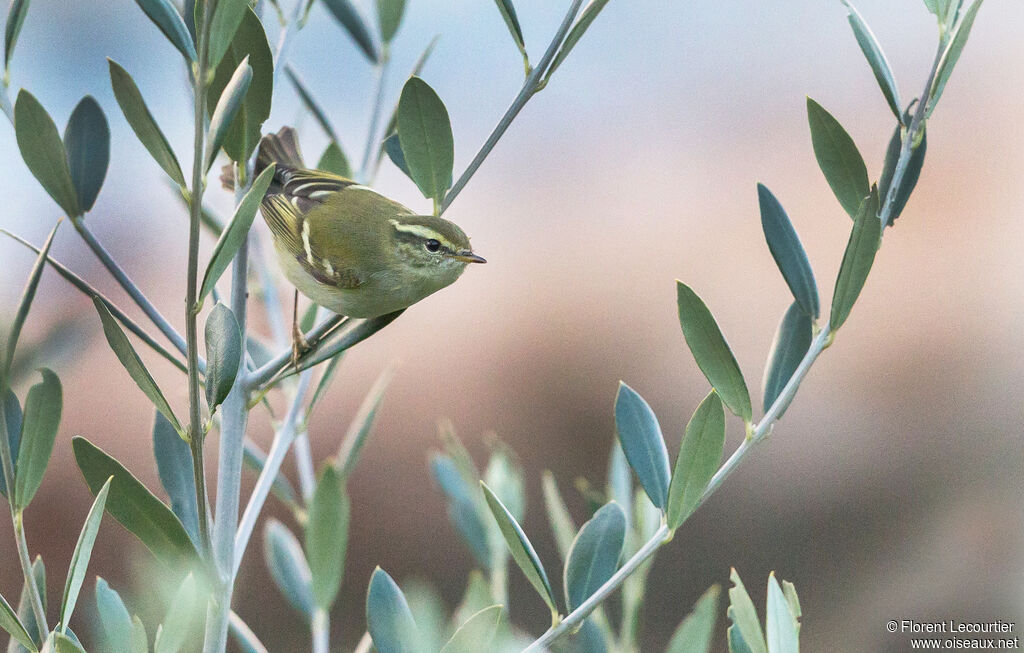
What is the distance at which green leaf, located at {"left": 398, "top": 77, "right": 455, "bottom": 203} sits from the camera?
442mm

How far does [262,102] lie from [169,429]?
0.64 feet

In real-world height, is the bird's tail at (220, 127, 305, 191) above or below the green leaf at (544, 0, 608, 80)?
above

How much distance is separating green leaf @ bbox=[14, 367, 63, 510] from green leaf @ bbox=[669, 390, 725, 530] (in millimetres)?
311

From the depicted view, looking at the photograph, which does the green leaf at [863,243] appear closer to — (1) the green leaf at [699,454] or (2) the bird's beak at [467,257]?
(1) the green leaf at [699,454]

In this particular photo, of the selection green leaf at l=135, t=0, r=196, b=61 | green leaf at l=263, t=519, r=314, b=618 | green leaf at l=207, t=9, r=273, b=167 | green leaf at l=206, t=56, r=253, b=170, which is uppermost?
green leaf at l=135, t=0, r=196, b=61

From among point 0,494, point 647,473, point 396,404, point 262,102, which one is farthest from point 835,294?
point 396,404

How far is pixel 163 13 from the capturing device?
14.5 inches

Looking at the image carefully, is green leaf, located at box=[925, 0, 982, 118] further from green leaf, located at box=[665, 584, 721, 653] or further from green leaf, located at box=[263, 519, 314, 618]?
green leaf, located at box=[263, 519, 314, 618]

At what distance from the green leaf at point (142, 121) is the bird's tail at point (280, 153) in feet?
1.26

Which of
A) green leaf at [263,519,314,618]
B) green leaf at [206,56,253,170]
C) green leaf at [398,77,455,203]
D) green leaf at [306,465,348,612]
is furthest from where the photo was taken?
green leaf at [263,519,314,618]

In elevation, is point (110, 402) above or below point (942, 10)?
below

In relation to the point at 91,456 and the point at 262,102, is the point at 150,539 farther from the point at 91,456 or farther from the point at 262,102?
the point at 262,102

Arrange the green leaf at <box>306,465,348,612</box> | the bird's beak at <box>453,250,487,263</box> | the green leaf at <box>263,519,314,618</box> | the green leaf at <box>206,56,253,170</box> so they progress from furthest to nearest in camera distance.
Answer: the bird's beak at <box>453,250,487,263</box>, the green leaf at <box>263,519,314,618</box>, the green leaf at <box>306,465,348,612</box>, the green leaf at <box>206,56,253,170</box>

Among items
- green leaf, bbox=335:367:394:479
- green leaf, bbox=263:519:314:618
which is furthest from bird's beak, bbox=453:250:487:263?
green leaf, bbox=263:519:314:618
